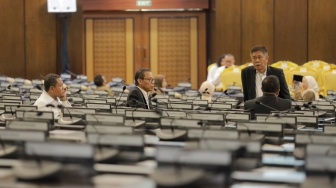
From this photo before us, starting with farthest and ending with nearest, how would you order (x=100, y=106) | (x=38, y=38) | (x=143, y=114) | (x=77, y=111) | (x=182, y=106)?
(x=38, y=38) < (x=182, y=106) < (x=100, y=106) < (x=77, y=111) < (x=143, y=114)

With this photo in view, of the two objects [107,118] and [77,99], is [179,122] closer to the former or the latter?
[107,118]

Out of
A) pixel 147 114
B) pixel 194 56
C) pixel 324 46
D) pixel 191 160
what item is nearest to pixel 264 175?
pixel 191 160

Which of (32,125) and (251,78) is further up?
(251,78)

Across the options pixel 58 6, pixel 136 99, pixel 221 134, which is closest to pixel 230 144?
pixel 221 134

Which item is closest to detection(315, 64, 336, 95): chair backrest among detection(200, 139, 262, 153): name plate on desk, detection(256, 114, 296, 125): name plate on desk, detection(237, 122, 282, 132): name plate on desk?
detection(256, 114, 296, 125): name plate on desk

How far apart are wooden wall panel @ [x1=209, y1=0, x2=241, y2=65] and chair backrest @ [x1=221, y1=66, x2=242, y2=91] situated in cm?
458

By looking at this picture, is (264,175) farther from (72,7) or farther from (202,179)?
(72,7)

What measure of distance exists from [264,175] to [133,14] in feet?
60.6

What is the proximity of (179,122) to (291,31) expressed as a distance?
46.6 ft

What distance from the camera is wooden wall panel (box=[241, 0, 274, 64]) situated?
19281 mm

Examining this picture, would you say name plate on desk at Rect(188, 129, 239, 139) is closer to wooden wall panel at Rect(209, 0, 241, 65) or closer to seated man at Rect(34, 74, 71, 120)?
seated man at Rect(34, 74, 71, 120)

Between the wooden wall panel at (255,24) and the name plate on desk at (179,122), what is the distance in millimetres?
A: 13912

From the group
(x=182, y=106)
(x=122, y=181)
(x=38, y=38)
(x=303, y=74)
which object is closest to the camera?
(x=122, y=181)

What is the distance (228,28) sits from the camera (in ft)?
64.2
